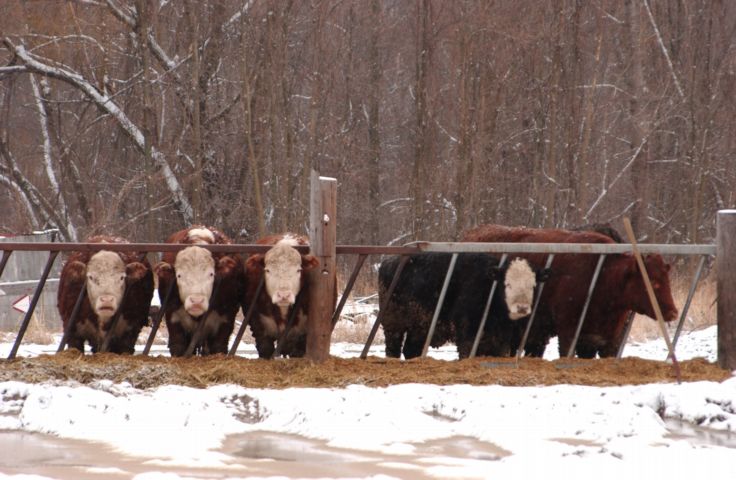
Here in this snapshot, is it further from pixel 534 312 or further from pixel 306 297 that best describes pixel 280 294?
pixel 534 312

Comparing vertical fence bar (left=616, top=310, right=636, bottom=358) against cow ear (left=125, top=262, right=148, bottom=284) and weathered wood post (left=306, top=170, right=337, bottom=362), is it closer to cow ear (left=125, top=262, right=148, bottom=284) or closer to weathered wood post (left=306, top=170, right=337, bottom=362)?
weathered wood post (left=306, top=170, right=337, bottom=362)

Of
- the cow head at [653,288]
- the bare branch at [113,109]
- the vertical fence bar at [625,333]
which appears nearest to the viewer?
the cow head at [653,288]

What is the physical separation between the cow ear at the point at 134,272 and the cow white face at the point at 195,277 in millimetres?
350

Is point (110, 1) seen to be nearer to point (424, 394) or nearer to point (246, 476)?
point (424, 394)

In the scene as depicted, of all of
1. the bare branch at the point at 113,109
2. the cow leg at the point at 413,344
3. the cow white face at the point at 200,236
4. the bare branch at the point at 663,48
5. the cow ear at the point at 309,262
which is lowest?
the cow leg at the point at 413,344

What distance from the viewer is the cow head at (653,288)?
10000 millimetres

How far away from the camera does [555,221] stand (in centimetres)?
2003

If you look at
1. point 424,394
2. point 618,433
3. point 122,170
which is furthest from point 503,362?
point 122,170

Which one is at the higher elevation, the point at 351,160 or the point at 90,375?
the point at 351,160

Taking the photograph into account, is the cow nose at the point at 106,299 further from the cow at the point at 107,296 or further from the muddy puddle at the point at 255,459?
the muddy puddle at the point at 255,459

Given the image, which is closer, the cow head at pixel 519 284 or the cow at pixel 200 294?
the cow at pixel 200 294

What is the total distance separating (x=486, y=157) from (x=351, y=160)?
3.88m

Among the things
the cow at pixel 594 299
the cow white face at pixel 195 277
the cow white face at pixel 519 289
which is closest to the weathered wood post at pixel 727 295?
the cow at pixel 594 299

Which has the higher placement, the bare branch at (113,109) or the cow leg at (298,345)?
the bare branch at (113,109)
